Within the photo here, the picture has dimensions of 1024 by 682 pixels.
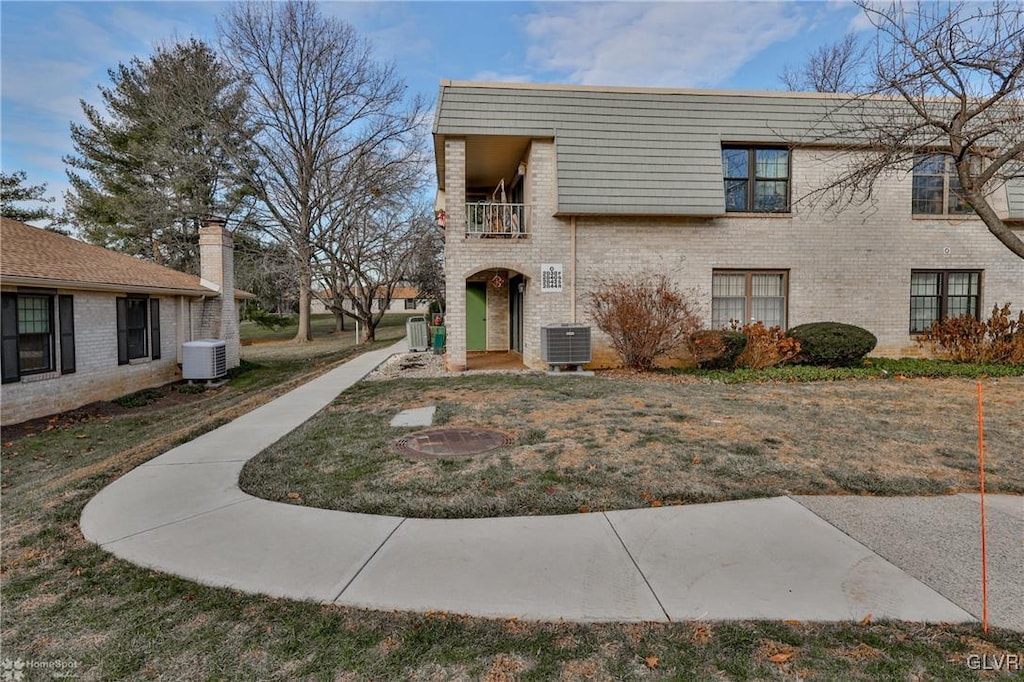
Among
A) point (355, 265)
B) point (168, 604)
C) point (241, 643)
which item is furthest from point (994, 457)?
point (355, 265)

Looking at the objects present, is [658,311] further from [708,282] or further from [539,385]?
[539,385]

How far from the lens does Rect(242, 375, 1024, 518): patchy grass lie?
177 inches

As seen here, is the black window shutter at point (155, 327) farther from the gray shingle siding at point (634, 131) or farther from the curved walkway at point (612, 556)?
the curved walkway at point (612, 556)

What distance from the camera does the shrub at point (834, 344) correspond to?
11281mm

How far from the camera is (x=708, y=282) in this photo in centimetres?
1251

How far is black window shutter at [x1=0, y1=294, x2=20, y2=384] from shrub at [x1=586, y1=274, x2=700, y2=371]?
10.9 m

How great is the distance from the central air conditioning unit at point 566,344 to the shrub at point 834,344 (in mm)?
4917

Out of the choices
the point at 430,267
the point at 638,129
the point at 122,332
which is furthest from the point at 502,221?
the point at 430,267

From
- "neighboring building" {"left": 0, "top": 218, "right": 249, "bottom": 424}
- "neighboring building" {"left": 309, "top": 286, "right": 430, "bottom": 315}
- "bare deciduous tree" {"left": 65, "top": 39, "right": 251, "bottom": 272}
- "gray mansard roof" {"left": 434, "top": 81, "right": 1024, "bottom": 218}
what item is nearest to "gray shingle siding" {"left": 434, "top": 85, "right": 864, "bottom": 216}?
"gray mansard roof" {"left": 434, "top": 81, "right": 1024, "bottom": 218}

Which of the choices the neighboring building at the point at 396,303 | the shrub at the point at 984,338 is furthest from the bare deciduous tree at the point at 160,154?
the shrub at the point at 984,338

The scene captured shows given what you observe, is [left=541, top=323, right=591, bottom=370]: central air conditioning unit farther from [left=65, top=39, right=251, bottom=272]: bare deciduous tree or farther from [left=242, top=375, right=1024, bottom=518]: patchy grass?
[left=65, top=39, right=251, bottom=272]: bare deciduous tree

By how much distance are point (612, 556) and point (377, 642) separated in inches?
62.3

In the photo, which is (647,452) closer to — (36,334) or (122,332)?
(36,334)

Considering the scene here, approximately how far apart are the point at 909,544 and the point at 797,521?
68 centimetres
